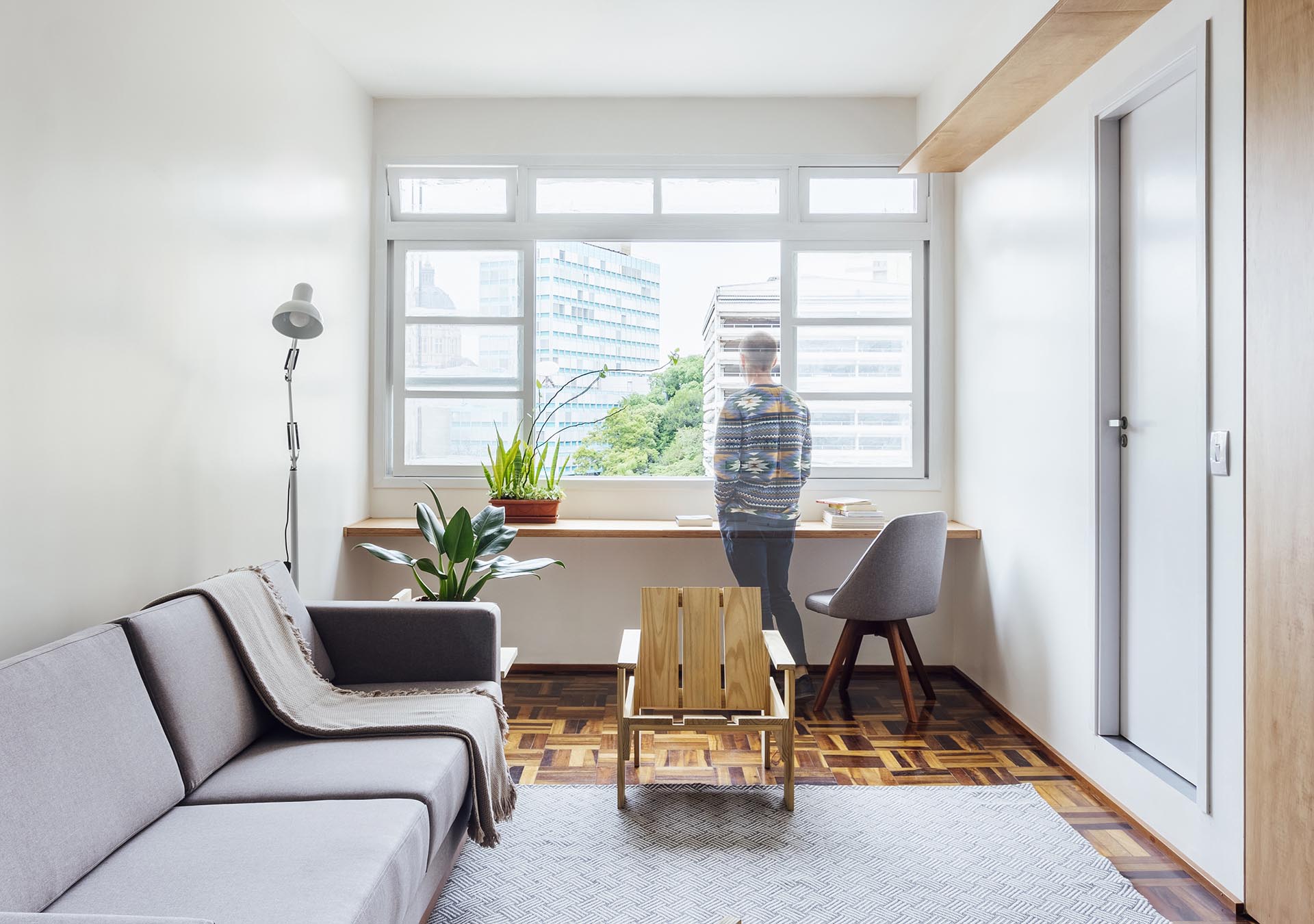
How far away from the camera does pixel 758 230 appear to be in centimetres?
429

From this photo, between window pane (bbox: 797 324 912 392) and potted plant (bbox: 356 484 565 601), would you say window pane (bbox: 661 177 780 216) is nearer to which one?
window pane (bbox: 797 324 912 392)

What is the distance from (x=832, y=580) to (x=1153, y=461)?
1.86 m

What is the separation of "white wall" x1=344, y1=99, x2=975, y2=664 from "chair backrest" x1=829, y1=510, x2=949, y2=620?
728 millimetres

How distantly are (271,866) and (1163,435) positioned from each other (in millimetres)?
2551

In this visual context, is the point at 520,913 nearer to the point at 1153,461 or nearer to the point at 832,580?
Result: the point at 1153,461

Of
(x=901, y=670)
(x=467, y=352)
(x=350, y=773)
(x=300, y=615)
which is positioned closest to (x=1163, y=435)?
(x=901, y=670)

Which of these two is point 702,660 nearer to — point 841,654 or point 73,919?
point 841,654

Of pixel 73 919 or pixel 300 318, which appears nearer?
pixel 73 919

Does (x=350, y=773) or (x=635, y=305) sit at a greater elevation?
(x=635, y=305)

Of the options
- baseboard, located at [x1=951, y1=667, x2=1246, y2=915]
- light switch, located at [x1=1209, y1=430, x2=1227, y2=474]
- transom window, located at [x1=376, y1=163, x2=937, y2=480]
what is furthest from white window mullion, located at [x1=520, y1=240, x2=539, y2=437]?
light switch, located at [x1=1209, y1=430, x2=1227, y2=474]

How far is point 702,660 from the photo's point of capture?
2793 mm

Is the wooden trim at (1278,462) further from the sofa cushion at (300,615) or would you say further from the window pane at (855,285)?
the sofa cushion at (300,615)

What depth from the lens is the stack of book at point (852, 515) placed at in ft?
12.7

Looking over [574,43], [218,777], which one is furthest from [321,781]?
[574,43]
